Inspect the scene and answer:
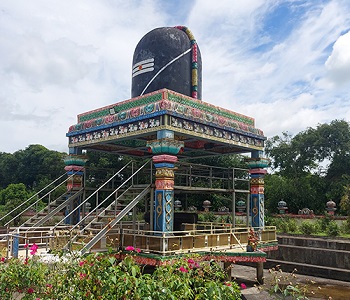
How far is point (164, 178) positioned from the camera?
13.5m

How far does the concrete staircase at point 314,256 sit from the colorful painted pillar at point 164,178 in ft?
33.4

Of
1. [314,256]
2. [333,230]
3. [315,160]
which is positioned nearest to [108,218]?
[314,256]

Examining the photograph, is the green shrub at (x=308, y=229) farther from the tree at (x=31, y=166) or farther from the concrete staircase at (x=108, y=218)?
the tree at (x=31, y=166)

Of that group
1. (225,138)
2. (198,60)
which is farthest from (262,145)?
(198,60)

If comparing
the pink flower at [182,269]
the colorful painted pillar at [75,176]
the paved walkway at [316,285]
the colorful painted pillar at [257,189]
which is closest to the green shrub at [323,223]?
the paved walkway at [316,285]

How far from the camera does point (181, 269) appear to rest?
5.24m

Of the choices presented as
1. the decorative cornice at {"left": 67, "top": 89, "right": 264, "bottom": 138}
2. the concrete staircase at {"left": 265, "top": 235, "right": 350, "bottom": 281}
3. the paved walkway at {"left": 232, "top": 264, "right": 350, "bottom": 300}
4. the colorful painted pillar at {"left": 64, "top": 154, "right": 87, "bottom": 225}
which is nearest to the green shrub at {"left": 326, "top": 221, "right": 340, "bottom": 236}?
the concrete staircase at {"left": 265, "top": 235, "right": 350, "bottom": 281}

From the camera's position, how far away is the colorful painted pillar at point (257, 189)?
17.9 metres

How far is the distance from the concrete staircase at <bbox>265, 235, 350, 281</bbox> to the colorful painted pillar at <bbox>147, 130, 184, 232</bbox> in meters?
10.2

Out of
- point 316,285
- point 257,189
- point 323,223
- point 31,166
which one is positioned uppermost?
point 31,166

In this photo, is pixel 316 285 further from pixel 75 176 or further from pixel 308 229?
pixel 75 176

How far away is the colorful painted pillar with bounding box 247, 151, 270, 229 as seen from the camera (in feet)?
58.6

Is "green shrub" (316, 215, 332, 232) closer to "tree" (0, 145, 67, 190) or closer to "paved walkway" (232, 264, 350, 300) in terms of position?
"paved walkway" (232, 264, 350, 300)

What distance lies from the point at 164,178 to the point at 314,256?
1187 centimetres
